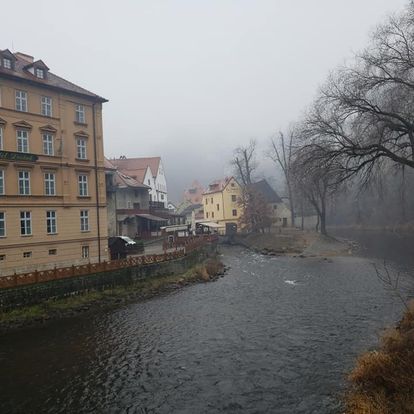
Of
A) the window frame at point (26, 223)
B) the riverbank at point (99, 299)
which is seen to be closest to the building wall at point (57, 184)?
the window frame at point (26, 223)

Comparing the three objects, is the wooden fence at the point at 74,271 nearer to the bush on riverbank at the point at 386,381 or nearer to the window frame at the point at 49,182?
the window frame at the point at 49,182

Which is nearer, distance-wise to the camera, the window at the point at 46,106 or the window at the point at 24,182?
the window at the point at 24,182

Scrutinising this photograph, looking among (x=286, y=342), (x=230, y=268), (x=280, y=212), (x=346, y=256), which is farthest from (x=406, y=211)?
(x=286, y=342)

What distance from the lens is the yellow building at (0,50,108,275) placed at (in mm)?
23547

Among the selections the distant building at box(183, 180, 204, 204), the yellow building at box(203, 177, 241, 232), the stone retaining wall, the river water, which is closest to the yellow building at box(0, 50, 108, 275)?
the stone retaining wall

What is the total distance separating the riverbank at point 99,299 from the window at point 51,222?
603cm

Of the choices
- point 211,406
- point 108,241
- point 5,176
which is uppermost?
point 5,176

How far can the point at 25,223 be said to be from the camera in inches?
959

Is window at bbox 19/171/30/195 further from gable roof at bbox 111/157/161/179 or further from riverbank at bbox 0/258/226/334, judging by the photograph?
gable roof at bbox 111/157/161/179

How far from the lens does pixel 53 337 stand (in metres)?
16.3

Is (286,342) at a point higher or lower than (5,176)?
lower

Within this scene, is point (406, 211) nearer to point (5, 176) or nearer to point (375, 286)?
point (375, 286)

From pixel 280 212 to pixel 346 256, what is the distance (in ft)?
106

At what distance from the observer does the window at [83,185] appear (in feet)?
92.0
